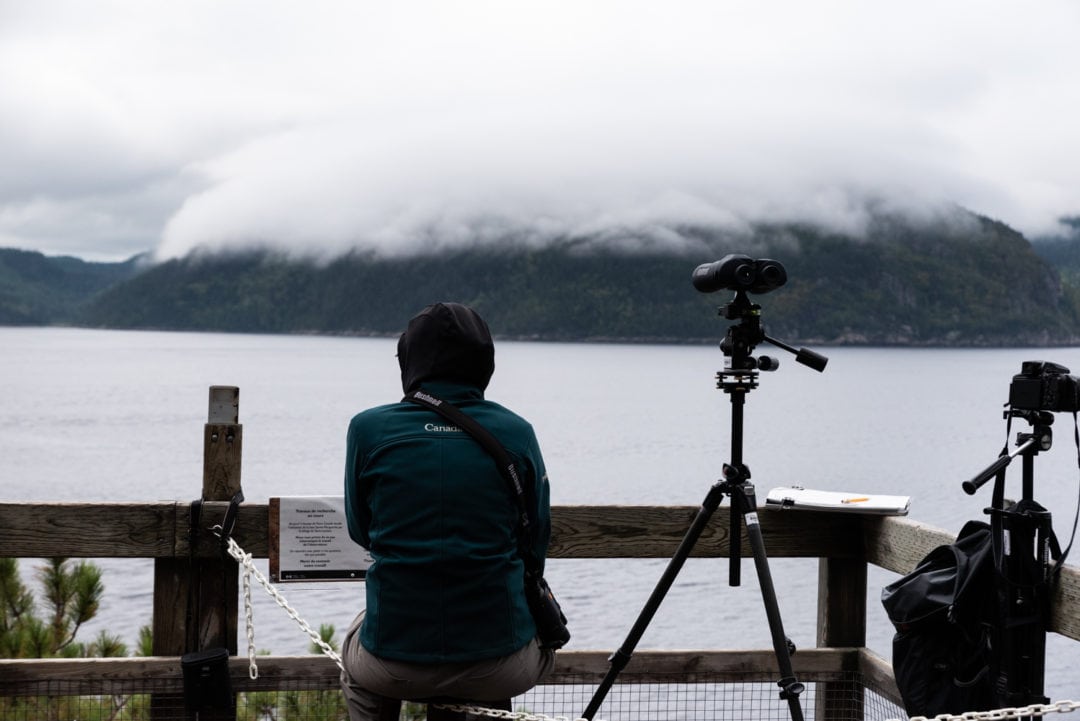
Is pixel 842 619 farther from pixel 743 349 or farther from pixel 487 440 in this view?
pixel 487 440

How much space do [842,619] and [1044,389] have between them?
1383 millimetres

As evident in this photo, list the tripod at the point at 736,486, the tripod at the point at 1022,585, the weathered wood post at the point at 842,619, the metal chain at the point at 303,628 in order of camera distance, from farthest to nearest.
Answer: the weathered wood post at the point at 842,619 < the tripod at the point at 736,486 < the tripod at the point at 1022,585 < the metal chain at the point at 303,628

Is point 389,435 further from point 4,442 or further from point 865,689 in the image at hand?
point 4,442

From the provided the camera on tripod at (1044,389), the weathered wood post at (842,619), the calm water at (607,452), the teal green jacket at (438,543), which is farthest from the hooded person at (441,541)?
the calm water at (607,452)

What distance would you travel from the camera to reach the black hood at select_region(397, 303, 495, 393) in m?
2.94

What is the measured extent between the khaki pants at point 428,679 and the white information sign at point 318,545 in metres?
0.73

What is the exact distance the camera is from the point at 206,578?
3.80 m

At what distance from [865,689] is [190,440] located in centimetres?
4497

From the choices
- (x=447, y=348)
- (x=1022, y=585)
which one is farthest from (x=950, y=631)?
(x=447, y=348)

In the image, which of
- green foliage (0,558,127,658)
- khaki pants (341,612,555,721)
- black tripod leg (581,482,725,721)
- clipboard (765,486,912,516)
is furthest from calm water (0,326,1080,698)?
khaki pants (341,612,555,721)

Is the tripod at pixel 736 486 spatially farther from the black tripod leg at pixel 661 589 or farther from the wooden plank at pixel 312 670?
the wooden plank at pixel 312 670

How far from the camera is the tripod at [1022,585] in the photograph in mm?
3057

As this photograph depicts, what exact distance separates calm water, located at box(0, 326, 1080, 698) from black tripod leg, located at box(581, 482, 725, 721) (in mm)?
2434

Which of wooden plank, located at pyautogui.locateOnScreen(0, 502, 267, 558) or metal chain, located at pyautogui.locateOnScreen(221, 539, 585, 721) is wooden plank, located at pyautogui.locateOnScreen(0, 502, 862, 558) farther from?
metal chain, located at pyautogui.locateOnScreen(221, 539, 585, 721)
